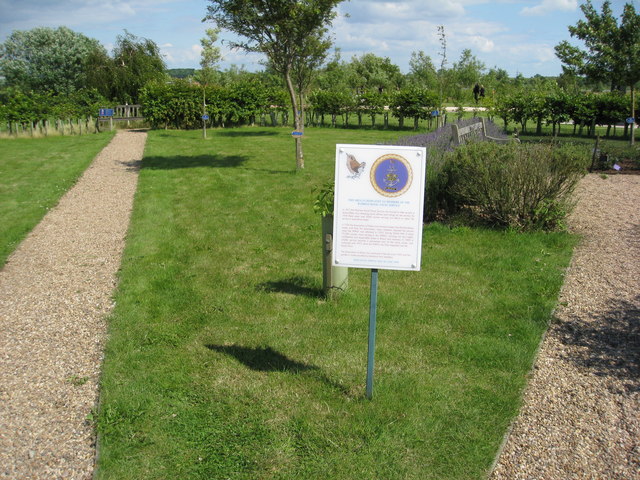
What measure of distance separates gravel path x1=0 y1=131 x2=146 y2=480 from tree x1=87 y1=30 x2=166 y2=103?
24.2 metres

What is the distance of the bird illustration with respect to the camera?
137 inches

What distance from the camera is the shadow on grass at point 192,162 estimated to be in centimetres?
1522

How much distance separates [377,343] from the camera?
4754mm

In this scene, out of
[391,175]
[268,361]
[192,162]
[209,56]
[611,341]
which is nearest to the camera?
[391,175]

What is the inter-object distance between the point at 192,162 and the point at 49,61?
45767 millimetres

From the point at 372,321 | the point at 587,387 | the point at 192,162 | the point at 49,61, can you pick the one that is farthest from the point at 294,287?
the point at 49,61

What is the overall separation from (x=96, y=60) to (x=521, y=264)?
108 feet

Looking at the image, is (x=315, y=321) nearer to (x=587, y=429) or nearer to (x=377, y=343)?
(x=377, y=343)

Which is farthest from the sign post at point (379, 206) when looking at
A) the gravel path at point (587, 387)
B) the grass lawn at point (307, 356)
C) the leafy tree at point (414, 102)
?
the leafy tree at point (414, 102)

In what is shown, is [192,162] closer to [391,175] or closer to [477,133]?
[477,133]

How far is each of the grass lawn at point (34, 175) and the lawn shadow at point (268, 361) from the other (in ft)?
15.1

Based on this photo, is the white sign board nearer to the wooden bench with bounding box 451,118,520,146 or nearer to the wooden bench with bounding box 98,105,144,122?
the wooden bench with bounding box 451,118,520,146

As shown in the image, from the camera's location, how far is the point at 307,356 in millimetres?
4566

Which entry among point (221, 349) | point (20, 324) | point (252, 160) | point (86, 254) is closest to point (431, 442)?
point (221, 349)
